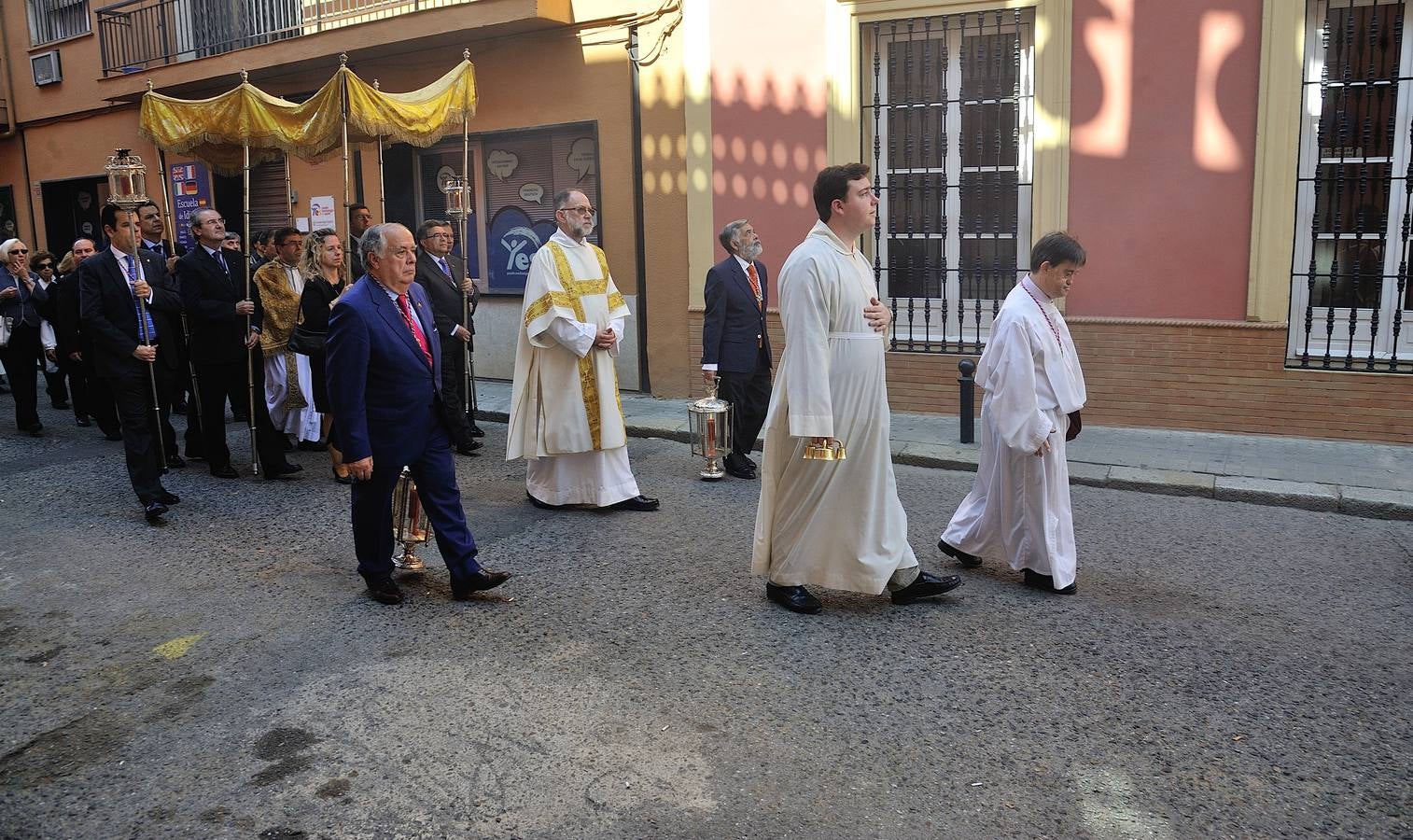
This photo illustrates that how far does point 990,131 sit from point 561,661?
7089mm

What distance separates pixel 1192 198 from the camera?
898cm

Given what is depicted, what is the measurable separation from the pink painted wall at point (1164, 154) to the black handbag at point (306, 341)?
19.8 ft

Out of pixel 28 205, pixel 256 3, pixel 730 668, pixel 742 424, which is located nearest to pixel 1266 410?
pixel 742 424

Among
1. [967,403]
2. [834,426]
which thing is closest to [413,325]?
[834,426]

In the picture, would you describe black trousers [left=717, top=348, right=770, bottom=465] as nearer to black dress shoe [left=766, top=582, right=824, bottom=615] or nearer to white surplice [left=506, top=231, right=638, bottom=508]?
white surplice [left=506, top=231, right=638, bottom=508]

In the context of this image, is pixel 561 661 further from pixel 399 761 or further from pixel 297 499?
pixel 297 499

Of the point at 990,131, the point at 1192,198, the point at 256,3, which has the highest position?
the point at 256,3

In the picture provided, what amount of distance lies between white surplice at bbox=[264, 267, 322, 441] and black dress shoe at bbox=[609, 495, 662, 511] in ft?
9.73

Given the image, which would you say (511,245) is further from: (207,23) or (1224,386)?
(1224,386)

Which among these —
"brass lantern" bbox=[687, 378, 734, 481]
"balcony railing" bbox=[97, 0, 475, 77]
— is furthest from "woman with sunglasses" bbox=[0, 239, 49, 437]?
"brass lantern" bbox=[687, 378, 734, 481]

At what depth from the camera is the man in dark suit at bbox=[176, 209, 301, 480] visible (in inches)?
327

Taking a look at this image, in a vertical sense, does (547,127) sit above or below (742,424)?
above

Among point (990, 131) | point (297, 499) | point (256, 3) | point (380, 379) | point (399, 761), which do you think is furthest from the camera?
point (256, 3)

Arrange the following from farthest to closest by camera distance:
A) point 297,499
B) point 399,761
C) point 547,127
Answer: point 547,127 → point 297,499 → point 399,761
